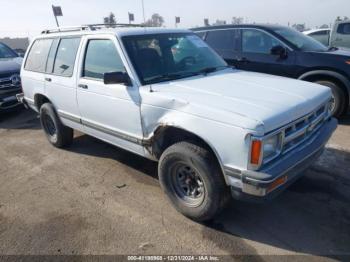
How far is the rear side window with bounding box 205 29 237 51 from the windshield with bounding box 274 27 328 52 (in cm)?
91

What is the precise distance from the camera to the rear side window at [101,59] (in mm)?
3539

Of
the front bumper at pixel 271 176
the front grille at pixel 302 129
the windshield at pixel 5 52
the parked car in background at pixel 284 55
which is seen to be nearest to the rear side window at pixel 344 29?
the parked car in background at pixel 284 55

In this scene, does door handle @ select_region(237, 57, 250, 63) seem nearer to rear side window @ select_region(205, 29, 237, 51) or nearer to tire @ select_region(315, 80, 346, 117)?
rear side window @ select_region(205, 29, 237, 51)

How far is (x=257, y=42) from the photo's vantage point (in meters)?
6.25

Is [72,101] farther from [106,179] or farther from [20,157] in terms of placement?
[20,157]

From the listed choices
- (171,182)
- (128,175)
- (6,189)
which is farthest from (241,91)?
(6,189)

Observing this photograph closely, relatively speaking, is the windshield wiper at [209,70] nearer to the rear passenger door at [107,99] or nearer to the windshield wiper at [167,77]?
the windshield wiper at [167,77]

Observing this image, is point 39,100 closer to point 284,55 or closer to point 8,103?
point 8,103

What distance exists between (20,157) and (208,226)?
144 inches

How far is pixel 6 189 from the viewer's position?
4039mm

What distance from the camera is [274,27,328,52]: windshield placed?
594cm

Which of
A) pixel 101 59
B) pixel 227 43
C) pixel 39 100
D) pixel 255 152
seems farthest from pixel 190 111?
pixel 227 43

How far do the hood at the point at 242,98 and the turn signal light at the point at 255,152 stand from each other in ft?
0.37

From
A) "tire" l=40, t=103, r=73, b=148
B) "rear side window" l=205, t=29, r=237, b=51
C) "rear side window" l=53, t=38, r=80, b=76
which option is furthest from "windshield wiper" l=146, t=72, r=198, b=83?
"rear side window" l=205, t=29, r=237, b=51
